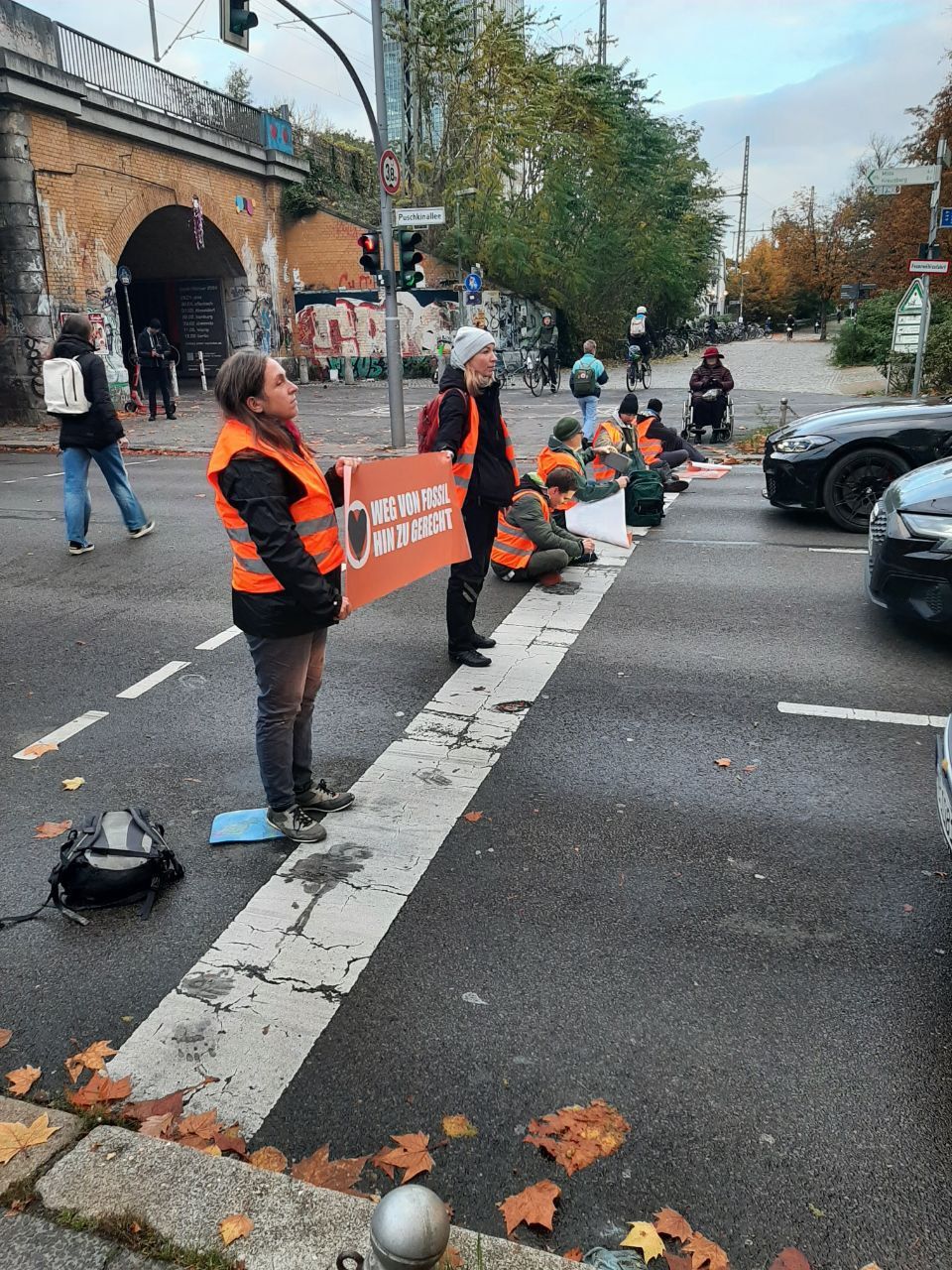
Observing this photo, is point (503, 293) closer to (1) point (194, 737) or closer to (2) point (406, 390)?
(2) point (406, 390)

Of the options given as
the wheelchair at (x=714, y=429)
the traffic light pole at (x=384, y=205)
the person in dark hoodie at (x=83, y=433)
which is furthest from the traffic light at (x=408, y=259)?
the person in dark hoodie at (x=83, y=433)

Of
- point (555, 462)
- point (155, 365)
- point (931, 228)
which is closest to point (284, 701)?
point (555, 462)

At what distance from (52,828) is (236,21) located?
1245cm

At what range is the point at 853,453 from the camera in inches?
369

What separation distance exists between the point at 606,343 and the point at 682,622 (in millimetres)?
36324

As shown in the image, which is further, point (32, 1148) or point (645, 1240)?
point (32, 1148)

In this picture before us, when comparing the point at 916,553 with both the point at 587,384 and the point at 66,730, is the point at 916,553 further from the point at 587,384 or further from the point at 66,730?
the point at 587,384

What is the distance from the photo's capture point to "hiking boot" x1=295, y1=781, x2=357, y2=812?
436 centimetres

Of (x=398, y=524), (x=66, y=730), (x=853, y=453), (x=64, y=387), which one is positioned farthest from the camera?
(x=853, y=453)

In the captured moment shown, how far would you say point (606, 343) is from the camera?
41.1m

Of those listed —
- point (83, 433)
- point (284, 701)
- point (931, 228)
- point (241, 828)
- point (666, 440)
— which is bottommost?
point (241, 828)

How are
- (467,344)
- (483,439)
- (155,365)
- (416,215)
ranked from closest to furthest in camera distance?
(467,344)
(483,439)
(416,215)
(155,365)

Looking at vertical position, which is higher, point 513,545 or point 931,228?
point 931,228

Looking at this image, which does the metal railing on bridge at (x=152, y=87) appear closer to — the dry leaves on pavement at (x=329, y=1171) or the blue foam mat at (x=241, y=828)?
the blue foam mat at (x=241, y=828)
